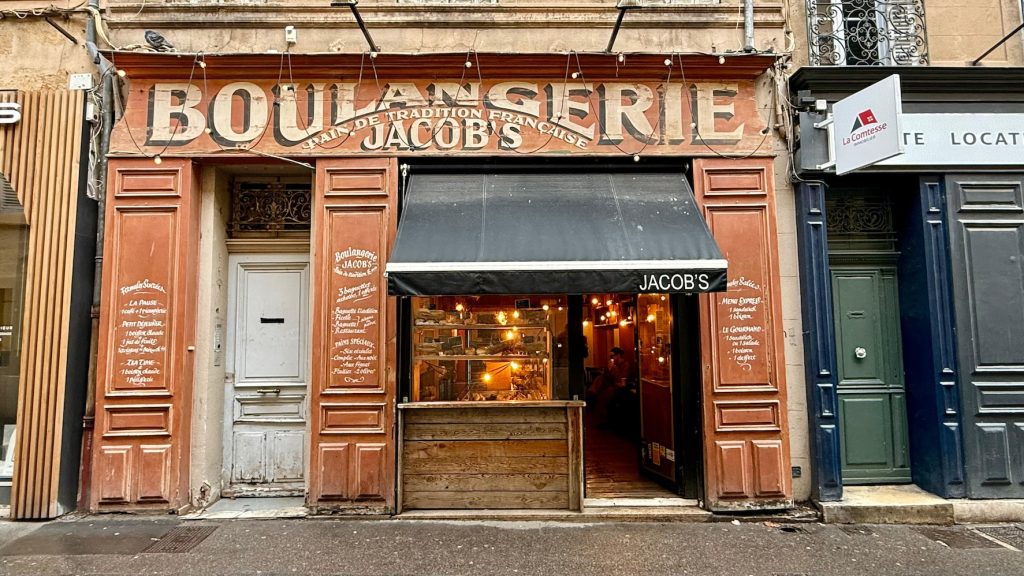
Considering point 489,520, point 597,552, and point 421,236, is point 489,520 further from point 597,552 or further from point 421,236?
point 421,236

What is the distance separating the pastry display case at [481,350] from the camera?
5.79m

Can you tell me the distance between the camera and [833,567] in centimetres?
430

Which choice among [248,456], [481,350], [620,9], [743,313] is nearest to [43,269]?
[248,456]

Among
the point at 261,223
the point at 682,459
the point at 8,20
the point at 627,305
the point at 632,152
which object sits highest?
the point at 8,20

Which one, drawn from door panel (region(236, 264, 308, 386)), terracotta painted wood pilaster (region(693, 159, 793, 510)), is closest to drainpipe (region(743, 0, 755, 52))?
terracotta painted wood pilaster (region(693, 159, 793, 510))

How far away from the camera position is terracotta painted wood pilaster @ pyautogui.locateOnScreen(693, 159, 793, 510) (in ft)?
17.7

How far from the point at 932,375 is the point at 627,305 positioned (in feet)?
11.6

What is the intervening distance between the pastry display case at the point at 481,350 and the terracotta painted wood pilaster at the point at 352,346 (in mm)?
463

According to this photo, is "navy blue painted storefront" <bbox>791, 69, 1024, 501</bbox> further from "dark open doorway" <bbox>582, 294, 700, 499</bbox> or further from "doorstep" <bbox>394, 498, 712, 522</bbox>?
"doorstep" <bbox>394, 498, 712, 522</bbox>

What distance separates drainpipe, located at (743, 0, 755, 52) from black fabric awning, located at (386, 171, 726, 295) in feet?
5.00

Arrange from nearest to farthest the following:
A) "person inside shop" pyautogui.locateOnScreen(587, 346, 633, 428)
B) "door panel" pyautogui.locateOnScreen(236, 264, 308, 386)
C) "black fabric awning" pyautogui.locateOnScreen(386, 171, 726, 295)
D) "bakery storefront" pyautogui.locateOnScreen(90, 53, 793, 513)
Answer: "black fabric awning" pyautogui.locateOnScreen(386, 171, 726, 295)
"bakery storefront" pyautogui.locateOnScreen(90, 53, 793, 513)
"door panel" pyautogui.locateOnScreen(236, 264, 308, 386)
"person inside shop" pyautogui.locateOnScreen(587, 346, 633, 428)

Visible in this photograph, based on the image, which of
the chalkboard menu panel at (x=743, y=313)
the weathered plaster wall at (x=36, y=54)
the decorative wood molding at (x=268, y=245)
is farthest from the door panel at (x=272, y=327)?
the chalkboard menu panel at (x=743, y=313)

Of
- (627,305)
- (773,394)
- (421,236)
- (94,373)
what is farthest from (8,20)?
(773,394)

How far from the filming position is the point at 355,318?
5.48 m
